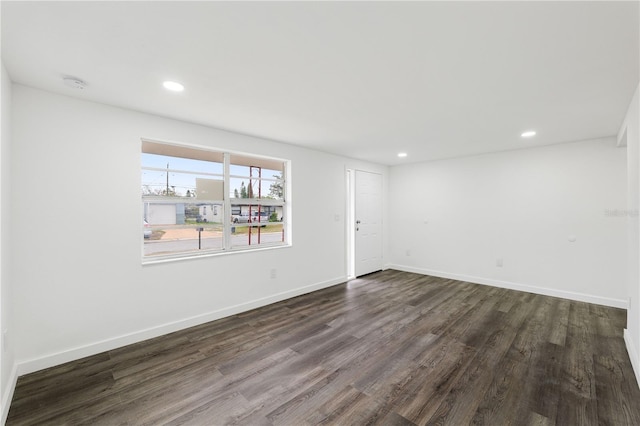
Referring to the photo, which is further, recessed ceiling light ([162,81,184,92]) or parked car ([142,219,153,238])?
parked car ([142,219,153,238])

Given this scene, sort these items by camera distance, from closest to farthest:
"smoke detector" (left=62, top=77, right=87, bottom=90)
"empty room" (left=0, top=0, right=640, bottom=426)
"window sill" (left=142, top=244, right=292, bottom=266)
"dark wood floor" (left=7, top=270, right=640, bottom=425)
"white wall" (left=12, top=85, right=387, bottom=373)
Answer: "empty room" (left=0, top=0, right=640, bottom=426) → "dark wood floor" (left=7, top=270, right=640, bottom=425) → "smoke detector" (left=62, top=77, right=87, bottom=90) → "white wall" (left=12, top=85, right=387, bottom=373) → "window sill" (left=142, top=244, right=292, bottom=266)

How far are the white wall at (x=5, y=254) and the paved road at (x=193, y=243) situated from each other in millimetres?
1059

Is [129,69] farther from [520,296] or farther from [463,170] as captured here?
[520,296]

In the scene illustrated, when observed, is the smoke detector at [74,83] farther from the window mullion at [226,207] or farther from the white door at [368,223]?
the white door at [368,223]

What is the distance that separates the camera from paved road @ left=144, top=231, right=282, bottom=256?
3.07 metres

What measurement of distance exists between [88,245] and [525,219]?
6.01 m

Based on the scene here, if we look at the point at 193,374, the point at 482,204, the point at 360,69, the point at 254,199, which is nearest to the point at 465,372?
the point at 193,374

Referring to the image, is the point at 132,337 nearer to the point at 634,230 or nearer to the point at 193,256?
the point at 193,256

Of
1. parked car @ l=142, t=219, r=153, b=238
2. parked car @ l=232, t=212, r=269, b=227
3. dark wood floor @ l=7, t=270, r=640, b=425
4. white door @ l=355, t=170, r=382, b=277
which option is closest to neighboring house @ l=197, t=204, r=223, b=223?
parked car @ l=232, t=212, r=269, b=227

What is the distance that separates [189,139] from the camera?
3170 mm

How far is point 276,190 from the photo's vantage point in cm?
424

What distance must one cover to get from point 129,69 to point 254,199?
2.16 meters

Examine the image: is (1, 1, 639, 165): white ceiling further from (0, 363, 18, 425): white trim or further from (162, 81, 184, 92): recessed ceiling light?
(0, 363, 18, 425): white trim

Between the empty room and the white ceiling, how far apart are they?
0.06 feet
